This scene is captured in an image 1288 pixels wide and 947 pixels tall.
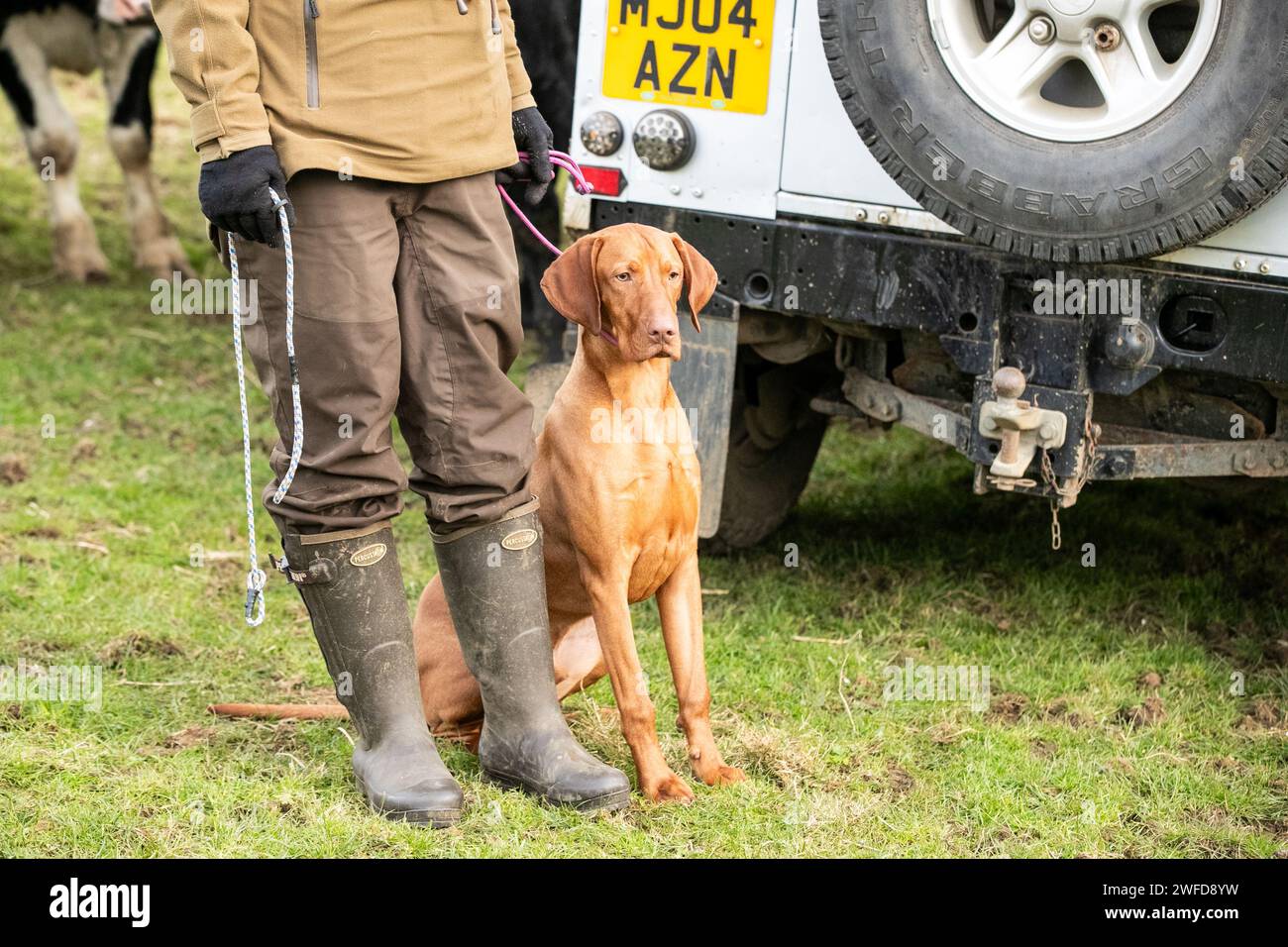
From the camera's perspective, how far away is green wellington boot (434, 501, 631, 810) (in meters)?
3.37

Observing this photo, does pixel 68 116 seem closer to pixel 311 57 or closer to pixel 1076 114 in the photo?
pixel 311 57

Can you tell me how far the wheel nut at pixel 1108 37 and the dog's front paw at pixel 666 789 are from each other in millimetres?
1826

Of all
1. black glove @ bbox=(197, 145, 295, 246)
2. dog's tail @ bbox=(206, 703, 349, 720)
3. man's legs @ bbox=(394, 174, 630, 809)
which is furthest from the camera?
dog's tail @ bbox=(206, 703, 349, 720)

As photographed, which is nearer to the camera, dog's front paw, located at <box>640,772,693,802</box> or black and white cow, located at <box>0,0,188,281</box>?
dog's front paw, located at <box>640,772,693,802</box>

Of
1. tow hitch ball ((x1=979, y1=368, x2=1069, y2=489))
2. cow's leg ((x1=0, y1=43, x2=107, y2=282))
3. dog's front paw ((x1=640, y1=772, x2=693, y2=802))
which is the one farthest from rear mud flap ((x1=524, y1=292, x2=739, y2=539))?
cow's leg ((x1=0, y1=43, x2=107, y2=282))

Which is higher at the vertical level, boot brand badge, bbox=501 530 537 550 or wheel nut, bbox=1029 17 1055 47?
wheel nut, bbox=1029 17 1055 47

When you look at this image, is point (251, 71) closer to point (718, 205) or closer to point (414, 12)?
point (414, 12)

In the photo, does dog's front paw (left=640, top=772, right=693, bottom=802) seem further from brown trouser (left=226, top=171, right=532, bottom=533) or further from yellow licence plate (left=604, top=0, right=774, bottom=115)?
yellow licence plate (left=604, top=0, right=774, bottom=115)

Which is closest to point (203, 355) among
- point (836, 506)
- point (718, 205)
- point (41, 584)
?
point (41, 584)

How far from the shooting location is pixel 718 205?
167 inches

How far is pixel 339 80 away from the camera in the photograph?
307cm

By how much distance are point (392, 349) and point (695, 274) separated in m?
0.69

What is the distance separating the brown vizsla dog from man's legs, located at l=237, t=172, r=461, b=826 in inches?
15.3

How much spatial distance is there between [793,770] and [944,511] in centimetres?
217
